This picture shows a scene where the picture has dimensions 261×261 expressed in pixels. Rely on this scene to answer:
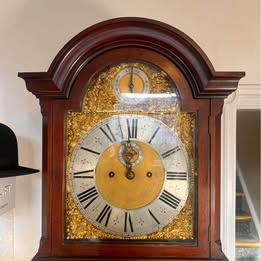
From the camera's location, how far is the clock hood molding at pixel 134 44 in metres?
0.87

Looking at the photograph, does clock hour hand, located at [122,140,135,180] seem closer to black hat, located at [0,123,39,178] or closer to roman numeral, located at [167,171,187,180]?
roman numeral, located at [167,171,187,180]

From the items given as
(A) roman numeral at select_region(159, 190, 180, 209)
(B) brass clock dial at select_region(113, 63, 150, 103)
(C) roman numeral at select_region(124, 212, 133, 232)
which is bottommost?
(C) roman numeral at select_region(124, 212, 133, 232)

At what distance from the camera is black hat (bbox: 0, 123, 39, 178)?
0.94m

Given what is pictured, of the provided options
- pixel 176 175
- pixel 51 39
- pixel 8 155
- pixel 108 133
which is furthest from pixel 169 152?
pixel 51 39

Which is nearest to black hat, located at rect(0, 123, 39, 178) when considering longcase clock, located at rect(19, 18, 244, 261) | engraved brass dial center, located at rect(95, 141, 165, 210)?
longcase clock, located at rect(19, 18, 244, 261)

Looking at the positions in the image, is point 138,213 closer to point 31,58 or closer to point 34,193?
point 34,193

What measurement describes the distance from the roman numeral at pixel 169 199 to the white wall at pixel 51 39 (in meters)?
0.53

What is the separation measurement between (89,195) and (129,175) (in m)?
0.12

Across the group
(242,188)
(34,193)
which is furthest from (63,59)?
(242,188)

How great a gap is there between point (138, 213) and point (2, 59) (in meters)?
0.77

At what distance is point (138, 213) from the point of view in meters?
0.92

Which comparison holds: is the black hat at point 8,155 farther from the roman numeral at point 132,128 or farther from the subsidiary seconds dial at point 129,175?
the roman numeral at point 132,128

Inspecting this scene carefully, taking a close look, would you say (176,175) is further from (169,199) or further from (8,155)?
(8,155)

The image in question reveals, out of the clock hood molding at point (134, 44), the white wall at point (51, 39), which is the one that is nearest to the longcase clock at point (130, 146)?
the clock hood molding at point (134, 44)
